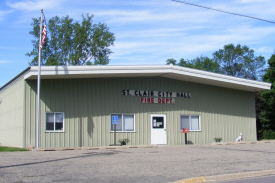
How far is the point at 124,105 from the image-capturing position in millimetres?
22250

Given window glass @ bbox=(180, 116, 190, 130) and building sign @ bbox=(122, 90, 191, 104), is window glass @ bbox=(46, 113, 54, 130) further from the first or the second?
window glass @ bbox=(180, 116, 190, 130)

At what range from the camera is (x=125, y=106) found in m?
22.3

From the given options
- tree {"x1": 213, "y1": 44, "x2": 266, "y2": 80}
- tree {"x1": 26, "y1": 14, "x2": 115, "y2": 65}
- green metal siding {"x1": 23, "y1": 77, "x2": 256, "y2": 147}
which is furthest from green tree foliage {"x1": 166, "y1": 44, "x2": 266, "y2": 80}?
green metal siding {"x1": 23, "y1": 77, "x2": 256, "y2": 147}

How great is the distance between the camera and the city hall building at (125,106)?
65.5 ft

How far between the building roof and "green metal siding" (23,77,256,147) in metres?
0.63

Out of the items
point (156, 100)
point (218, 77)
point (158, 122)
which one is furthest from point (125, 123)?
point (218, 77)

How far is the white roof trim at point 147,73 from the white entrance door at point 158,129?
270 cm

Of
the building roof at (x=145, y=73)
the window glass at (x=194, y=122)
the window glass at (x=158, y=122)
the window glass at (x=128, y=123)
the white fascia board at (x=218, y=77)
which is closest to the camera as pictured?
the building roof at (x=145, y=73)

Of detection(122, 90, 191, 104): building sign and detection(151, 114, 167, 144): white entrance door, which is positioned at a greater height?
detection(122, 90, 191, 104): building sign

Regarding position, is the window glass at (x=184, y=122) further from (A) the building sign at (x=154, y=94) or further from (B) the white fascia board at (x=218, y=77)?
(B) the white fascia board at (x=218, y=77)

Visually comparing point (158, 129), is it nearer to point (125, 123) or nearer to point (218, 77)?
point (125, 123)

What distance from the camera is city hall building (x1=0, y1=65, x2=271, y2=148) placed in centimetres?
1997

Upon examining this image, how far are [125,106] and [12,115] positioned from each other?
22.5 feet

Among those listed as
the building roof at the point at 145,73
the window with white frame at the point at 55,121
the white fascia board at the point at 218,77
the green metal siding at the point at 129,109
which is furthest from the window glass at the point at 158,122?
the window with white frame at the point at 55,121
